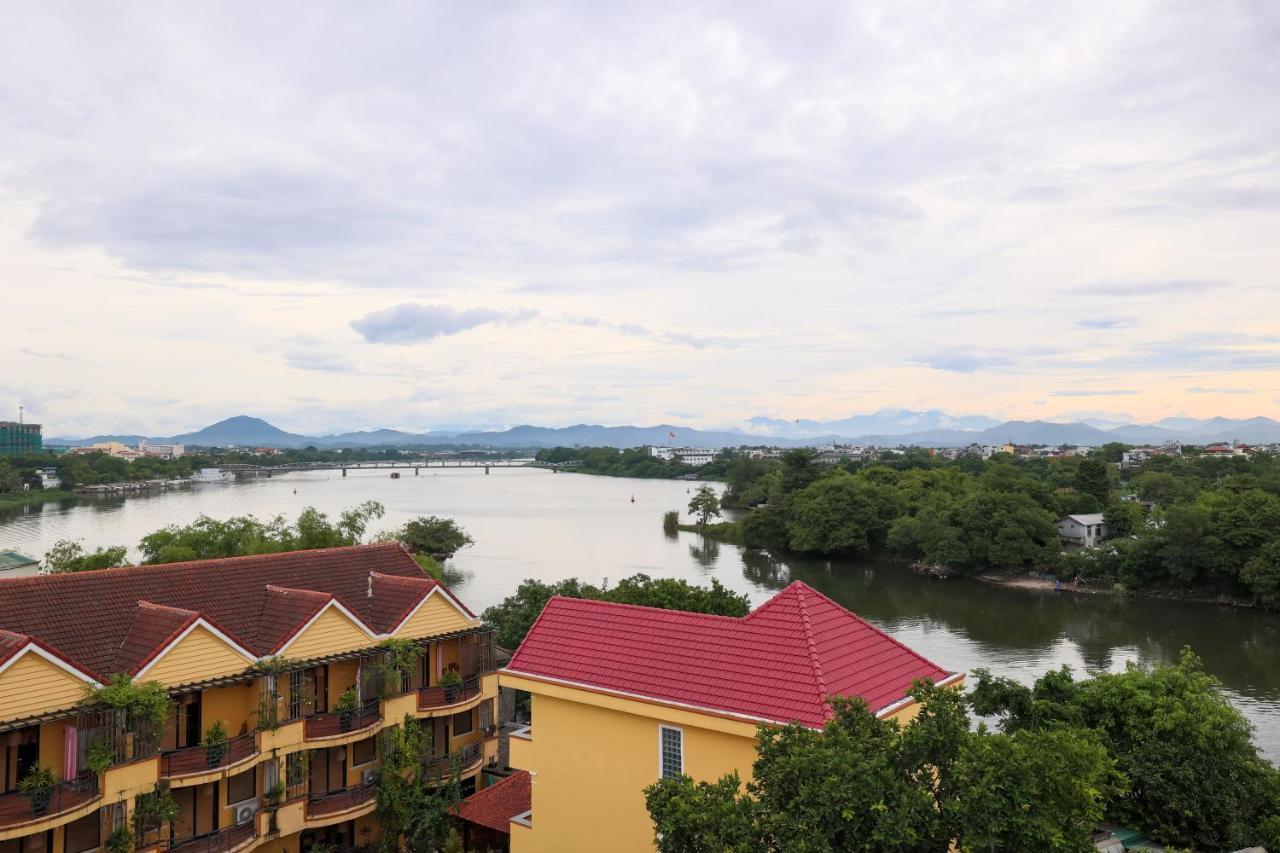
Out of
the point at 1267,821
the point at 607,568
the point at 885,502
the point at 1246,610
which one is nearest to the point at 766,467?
the point at 885,502

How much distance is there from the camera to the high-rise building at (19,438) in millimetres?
124450

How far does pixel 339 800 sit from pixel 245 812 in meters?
1.17

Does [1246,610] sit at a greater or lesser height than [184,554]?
lesser

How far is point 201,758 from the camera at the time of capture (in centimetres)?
1013

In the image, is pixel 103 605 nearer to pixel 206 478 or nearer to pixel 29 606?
pixel 29 606

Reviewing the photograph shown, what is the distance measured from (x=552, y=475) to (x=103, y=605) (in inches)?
5107

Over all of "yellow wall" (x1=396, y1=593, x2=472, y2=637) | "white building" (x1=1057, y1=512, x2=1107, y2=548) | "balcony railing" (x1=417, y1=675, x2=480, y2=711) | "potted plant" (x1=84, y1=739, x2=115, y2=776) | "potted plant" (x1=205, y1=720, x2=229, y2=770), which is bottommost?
"white building" (x1=1057, y1=512, x2=1107, y2=548)

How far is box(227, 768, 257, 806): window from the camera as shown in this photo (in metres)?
10.8

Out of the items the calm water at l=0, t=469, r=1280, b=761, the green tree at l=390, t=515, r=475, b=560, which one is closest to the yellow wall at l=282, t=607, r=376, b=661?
the calm water at l=0, t=469, r=1280, b=761

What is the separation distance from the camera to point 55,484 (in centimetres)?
8962

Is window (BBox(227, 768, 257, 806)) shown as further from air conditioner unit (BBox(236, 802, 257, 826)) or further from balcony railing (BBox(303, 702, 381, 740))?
balcony railing (BBox(303, 702, 381, 740))

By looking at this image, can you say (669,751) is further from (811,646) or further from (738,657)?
(811,646)

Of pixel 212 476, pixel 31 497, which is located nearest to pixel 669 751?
pixel 31 497

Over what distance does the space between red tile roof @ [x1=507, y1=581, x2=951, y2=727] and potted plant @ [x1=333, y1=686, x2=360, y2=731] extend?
10.8 ft
